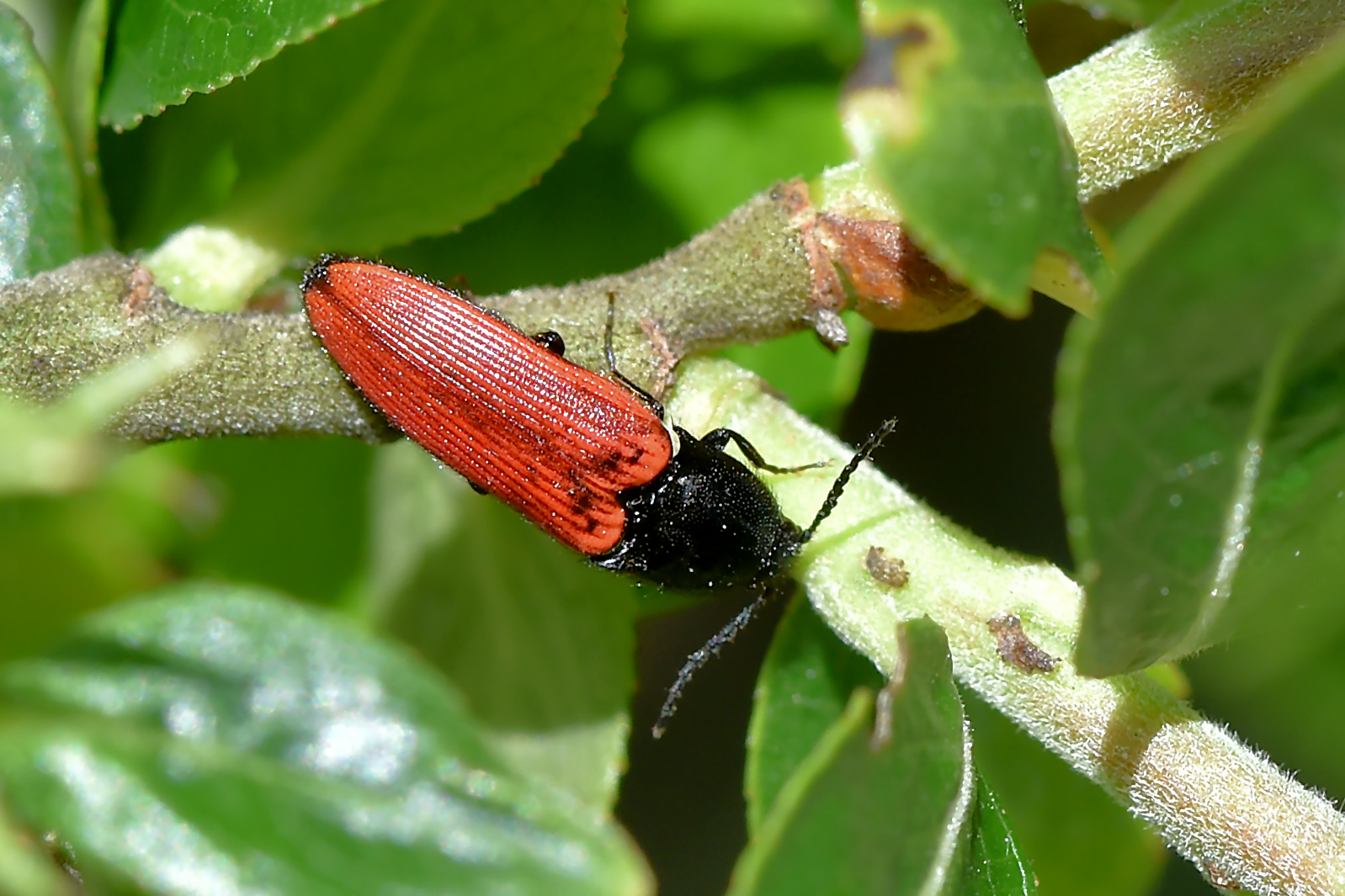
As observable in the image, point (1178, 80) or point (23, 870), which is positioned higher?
point (1178, 80)

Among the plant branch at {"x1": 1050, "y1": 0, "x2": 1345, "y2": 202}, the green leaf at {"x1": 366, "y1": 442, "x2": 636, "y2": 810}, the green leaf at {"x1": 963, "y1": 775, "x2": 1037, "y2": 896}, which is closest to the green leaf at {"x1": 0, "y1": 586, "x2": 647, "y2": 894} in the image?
the green leaf at {"x1": 963, "y1": 775, "x2": 1037, "y2": 896}

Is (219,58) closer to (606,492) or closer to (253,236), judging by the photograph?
(253,236)

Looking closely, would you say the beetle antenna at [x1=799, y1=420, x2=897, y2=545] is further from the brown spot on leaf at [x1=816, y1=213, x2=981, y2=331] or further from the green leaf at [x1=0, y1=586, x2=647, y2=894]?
the green leaf at [x1=0, y1=586, x2=647, y2=894]

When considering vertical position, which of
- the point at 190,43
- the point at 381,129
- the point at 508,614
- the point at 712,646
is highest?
the point at 190,43

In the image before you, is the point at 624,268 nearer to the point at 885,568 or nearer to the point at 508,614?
the point at 508,614

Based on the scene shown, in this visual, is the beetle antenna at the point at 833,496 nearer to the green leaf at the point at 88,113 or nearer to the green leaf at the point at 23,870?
the green leaf at the point at 23,870

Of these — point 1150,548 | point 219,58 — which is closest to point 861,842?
point 1150,548

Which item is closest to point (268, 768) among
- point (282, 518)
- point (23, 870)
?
point (23, 870)
